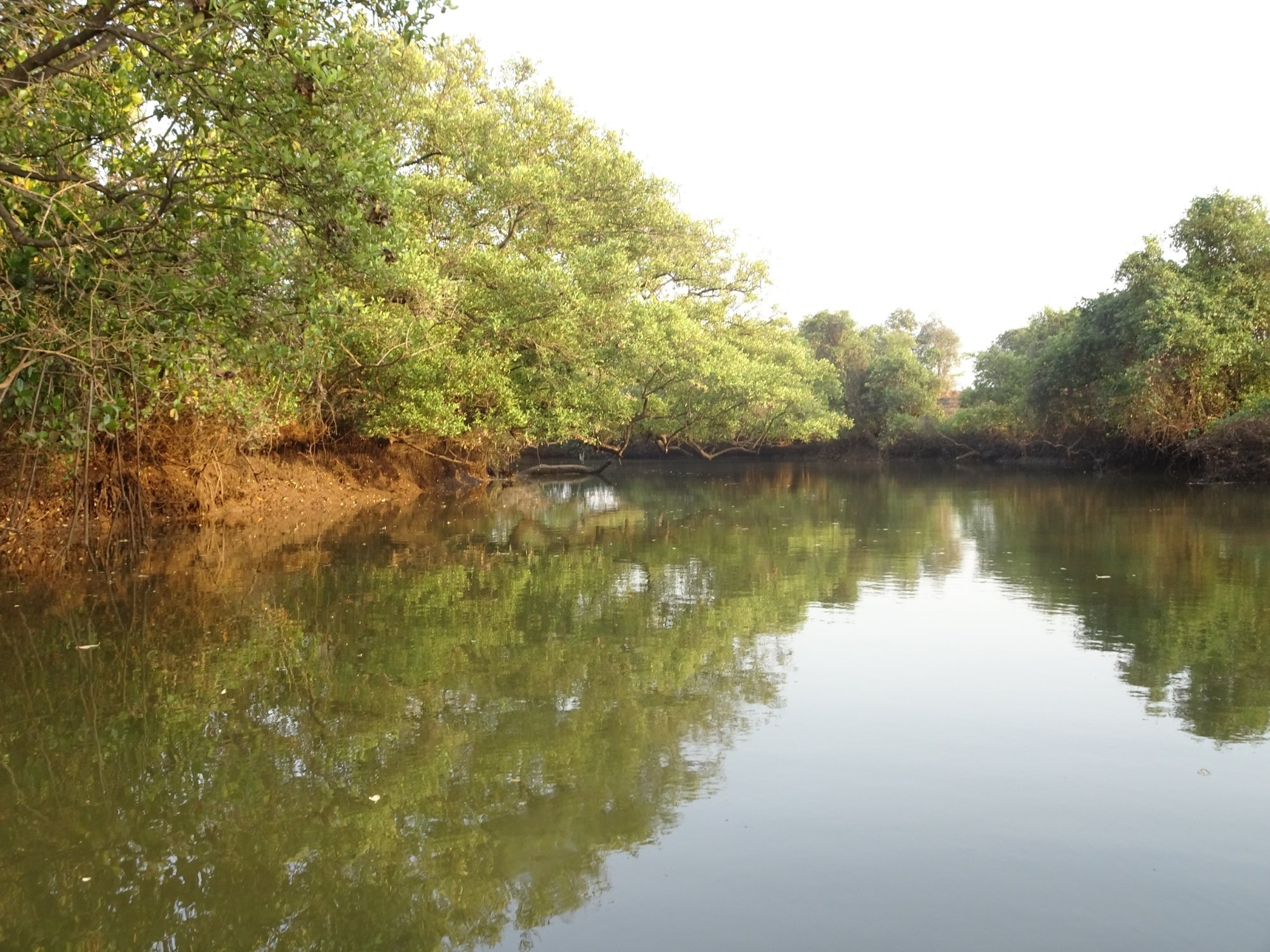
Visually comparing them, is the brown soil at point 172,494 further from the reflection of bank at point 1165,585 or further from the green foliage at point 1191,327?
the green foliage at point 1191,327

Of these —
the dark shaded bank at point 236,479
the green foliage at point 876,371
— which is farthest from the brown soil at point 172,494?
the green foliage at point 876,371

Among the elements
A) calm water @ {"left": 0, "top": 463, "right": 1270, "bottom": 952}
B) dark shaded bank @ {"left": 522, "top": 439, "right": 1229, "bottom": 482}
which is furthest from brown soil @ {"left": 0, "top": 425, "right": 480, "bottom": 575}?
dark shaded bank @ {"left": 522, "top": 439, "right": 1229, "bottom": 482}

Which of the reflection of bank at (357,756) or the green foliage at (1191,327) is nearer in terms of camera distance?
the reflection of bank at (357,756)

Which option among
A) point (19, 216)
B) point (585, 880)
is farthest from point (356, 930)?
point (19, 216)

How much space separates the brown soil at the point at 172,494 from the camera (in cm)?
1266

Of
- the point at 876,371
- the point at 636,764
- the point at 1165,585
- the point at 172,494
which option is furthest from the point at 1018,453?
the point at 636,764

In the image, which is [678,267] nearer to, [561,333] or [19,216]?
[561,333]

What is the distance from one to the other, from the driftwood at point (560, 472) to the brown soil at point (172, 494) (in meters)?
13.8

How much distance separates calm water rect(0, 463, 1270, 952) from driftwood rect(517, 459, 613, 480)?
2820cm

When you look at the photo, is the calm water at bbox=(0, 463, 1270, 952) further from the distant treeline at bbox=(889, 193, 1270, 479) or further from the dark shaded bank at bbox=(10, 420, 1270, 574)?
the distant treeline at bbox=(889, 193, 1270, 479)

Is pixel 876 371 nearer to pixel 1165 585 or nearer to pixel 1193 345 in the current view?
pixel 1193 345

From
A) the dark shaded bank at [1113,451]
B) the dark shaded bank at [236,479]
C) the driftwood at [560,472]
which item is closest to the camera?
the dark shaded bank at [236,479]

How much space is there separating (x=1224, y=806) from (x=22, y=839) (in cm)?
574

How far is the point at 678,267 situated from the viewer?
3472 cm
